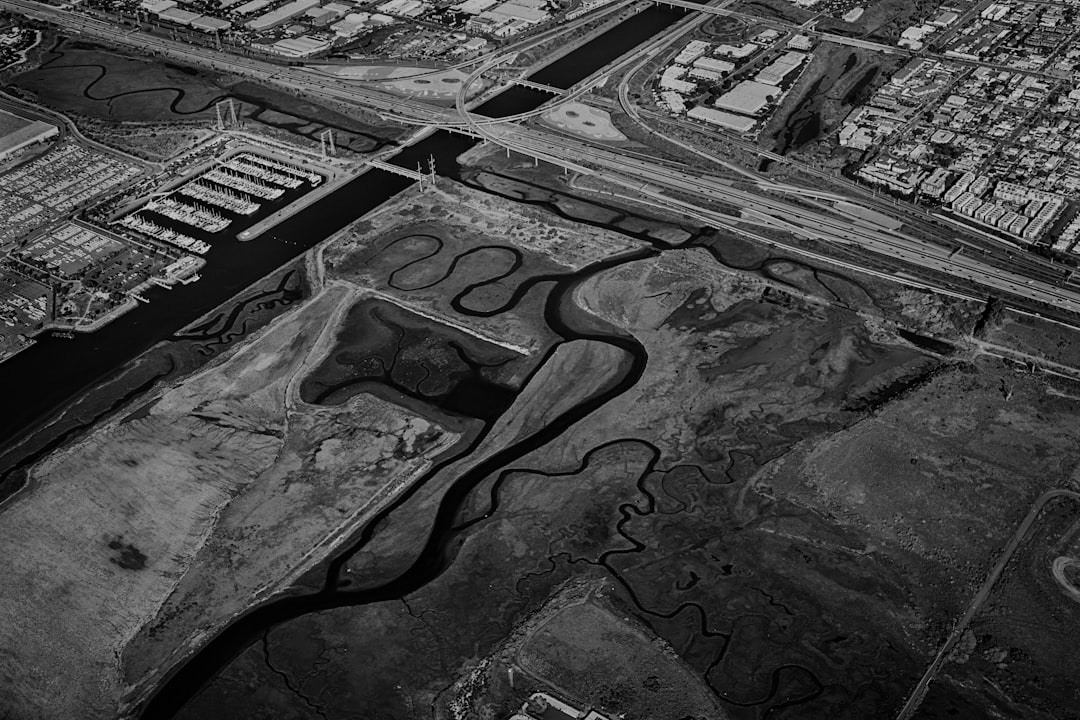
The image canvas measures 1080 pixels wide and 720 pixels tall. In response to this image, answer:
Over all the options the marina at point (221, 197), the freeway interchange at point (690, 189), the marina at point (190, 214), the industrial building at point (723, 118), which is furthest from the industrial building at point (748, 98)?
the marina at point (190, 214)

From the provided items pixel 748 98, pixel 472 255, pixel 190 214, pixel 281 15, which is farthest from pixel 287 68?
pixel 748 98

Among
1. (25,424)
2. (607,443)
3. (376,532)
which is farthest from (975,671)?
(25,424)

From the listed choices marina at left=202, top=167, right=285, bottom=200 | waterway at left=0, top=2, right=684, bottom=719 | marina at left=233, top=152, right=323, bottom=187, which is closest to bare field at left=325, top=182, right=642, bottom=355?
waterway at left=0, top=2, right=684, bottom=719

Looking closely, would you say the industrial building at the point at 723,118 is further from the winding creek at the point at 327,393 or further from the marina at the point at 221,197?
the marina at the point at 221,197

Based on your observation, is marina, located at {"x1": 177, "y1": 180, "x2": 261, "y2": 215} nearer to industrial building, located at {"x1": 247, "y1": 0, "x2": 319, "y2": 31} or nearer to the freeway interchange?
the freeway interchange

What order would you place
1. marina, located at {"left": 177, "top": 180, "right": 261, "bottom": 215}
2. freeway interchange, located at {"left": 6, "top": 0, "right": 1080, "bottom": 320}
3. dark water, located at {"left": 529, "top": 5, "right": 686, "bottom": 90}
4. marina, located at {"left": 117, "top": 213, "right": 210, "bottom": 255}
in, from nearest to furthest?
freeway interchange, located at {"left": 6, "top": 0, "right": 1080, "bottom": 320}, marina, located at {"left": 117, "top": 213, "right": 210, "bottom": 255}, marina, located at {"left": 177, "top": 180, "right": 261, "bottom": 215}, dark water, located at {"left": 529, "top": 5, "right": 686, "bottom": 90}

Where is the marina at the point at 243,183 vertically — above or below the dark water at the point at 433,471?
above

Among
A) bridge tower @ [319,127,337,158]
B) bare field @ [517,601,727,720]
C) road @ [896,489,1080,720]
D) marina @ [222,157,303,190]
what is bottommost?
bare field @ [517,601,727,720]
